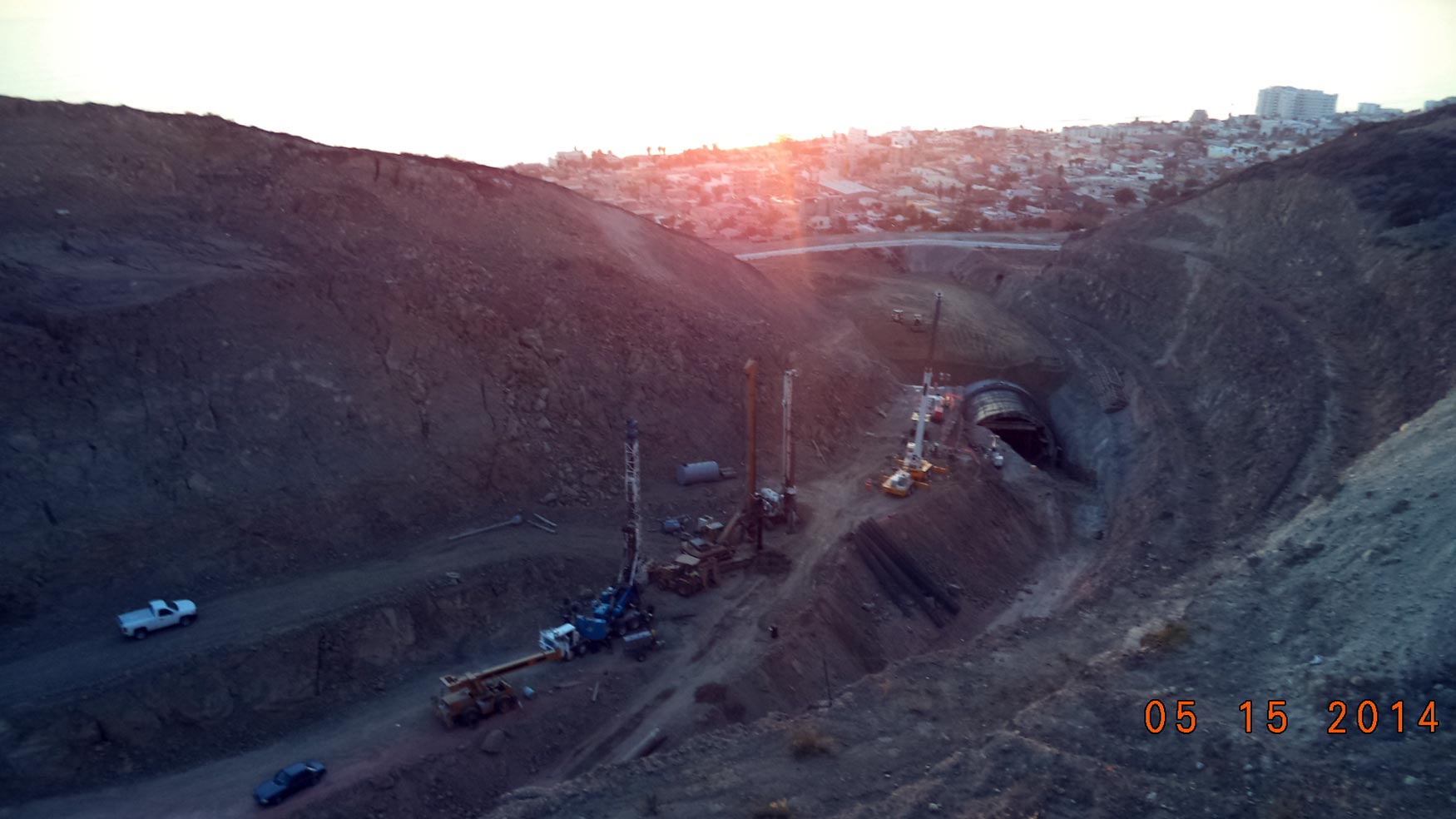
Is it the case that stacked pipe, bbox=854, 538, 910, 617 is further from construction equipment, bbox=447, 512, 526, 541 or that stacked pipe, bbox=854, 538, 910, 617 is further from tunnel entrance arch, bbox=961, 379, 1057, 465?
tunnel entrance arch, bbox=961, 379, 1057, 465

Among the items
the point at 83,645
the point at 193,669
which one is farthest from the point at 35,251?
the point at 193,669

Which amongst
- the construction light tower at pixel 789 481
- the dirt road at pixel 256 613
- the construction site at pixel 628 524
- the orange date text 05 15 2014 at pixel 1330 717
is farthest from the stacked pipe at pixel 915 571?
the orange date text 05 15 2014 at pixel 1330 717

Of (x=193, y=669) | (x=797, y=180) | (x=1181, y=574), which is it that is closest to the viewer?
(x=193, y=669)

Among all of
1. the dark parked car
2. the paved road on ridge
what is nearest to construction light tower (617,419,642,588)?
the dark parked car

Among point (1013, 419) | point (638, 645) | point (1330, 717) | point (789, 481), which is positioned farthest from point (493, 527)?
point (1013, 419)

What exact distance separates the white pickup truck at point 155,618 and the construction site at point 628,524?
0.38 meters

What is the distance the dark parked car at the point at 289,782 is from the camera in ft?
66.7

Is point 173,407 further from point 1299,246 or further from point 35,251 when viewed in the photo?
point 1299,246

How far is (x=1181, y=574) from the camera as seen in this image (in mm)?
27969

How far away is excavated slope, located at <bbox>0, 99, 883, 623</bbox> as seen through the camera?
26438mm

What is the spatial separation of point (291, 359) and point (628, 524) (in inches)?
511

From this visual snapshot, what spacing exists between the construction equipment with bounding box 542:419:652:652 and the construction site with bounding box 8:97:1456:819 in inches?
5.0

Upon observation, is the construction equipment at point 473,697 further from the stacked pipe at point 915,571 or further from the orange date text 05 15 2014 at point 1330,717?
the orange date text 05 15 2014 at point 1330,717

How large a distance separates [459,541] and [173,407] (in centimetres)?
958
